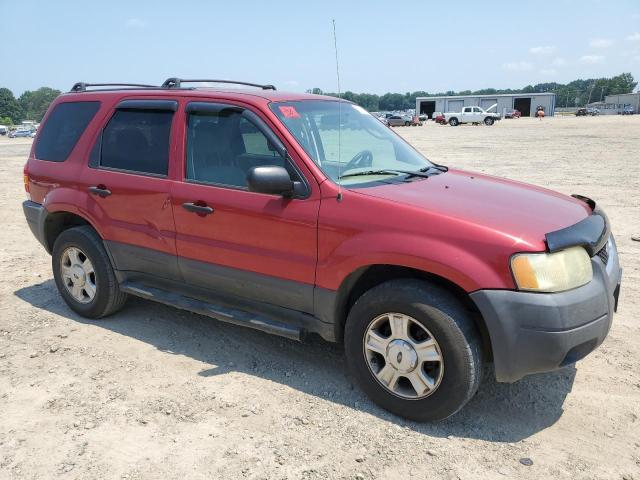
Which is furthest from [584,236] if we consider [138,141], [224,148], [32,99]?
[32,99]

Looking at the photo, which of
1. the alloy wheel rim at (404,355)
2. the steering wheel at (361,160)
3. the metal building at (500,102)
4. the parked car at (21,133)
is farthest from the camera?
the metal building at (500,102)

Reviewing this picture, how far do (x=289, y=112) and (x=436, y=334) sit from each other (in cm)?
184

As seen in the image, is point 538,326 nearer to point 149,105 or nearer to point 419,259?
point 419,259

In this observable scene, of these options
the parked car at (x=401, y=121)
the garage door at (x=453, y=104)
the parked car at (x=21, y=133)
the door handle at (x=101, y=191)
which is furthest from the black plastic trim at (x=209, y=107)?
the garage door at (x=453, y=104)

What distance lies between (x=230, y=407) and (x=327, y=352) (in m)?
1.00

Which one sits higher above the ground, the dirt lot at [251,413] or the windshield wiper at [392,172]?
the windshield wiper at [392,172]

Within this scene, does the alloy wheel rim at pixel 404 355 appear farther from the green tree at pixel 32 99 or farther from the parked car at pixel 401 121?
the green tree at pixel 32 99

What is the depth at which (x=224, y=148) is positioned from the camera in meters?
3.88

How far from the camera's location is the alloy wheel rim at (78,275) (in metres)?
4.70

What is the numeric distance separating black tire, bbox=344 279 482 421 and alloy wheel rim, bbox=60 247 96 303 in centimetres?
263

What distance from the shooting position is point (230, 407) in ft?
11.1

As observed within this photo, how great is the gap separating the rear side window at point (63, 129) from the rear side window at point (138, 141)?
330mm

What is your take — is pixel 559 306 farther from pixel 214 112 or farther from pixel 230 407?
pixel 214 112

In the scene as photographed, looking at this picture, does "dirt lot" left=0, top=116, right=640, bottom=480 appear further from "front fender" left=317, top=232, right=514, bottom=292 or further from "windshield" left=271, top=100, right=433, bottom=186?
"windshield" left=271, top=100, right=433, bottom=186
